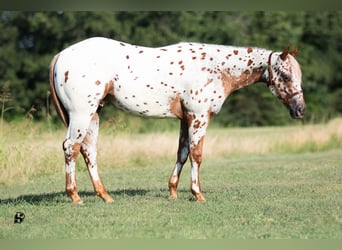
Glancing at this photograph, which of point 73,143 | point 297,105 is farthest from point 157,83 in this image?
point 297,105

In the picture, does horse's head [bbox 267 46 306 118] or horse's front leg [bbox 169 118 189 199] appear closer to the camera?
horse's head [bbox 267 46 306 118]

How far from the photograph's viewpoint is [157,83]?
6.66m

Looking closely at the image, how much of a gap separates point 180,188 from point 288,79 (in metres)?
2.12

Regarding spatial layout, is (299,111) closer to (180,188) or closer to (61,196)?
(180,188)

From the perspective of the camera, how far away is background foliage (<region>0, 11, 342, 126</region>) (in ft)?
59.1

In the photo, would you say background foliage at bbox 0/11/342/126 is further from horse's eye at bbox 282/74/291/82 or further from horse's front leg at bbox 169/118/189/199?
horse's eye at bbox 282/74/291/82

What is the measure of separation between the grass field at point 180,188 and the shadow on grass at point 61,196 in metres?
0.01

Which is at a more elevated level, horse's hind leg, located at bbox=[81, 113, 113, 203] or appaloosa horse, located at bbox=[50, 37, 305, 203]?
appaloosa horse, located at bbox=[50, 37, 305, 203]

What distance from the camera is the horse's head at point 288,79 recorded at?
6.82 metres

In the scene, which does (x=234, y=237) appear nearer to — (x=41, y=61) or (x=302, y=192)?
(x=302, y=192)

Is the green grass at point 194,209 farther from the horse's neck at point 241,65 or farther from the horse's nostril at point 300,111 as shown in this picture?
the horse's neck at point 241,65

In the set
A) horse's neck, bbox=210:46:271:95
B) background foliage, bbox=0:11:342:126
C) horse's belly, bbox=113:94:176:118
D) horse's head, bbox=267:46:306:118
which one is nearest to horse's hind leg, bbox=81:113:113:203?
horse's belly, bbox=113:94:176:118

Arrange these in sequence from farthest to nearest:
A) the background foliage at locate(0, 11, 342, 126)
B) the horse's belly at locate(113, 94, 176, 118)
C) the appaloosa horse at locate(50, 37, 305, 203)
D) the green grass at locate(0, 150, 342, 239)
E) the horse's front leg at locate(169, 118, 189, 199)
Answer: the background foliage at locate(0, 11, 342, 126), the horse's front leg at locate(169, 118, 189, 199), the horse's belly at locate(113, 94, 176, 118), the appaloosa horse at locate(50, 37, 305, 203), the green grass at locate(0, 150, 342, 239)

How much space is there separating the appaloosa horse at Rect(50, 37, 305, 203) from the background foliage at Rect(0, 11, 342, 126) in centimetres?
974
